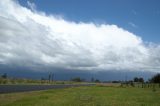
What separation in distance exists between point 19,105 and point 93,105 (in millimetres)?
7651

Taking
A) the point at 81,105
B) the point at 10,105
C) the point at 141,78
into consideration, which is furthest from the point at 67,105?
the point at 141,78

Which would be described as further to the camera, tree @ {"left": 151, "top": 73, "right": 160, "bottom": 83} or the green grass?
tree @ {"left": 151, "top": 73, "right": 160, "bottom": 83}

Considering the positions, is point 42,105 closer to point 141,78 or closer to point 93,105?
point 93,105

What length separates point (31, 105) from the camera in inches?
1108

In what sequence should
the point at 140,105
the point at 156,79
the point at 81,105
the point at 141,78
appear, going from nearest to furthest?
the point at 81,105 < the point at 140,105 < the point at 156,79 < the point at 141,78

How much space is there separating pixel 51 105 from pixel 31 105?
2.05m

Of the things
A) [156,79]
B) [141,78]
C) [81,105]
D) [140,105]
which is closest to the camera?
[81,105]

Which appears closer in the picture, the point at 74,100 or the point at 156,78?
the point at 74,100

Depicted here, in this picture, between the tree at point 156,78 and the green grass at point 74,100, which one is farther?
the tree at point 156,78

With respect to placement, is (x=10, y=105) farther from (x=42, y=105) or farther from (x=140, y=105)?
(x=140, y=105)

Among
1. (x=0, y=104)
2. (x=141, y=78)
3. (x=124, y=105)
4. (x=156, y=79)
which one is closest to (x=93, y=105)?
(x=124, y=105)

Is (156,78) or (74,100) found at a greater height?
(156,78)

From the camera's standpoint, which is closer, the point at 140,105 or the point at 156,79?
the point at 140,105

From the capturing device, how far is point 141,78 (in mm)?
199500
